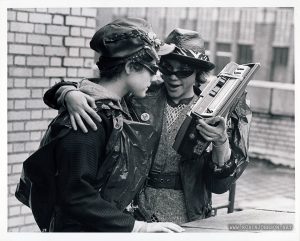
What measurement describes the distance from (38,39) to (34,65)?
0.42 feet

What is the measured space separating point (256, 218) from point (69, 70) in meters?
1.21

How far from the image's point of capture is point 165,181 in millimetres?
1717

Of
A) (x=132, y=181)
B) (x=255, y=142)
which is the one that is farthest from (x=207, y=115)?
(x=255, y=142)

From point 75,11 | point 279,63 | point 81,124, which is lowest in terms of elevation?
point 279,63

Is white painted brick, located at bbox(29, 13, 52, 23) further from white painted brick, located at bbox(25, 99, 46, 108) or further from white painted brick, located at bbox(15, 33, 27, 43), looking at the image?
white painted brick, located at bbox(25, 99, 46, 108)

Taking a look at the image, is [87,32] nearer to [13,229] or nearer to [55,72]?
[55,72]

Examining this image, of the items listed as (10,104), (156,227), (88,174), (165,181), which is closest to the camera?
(88,174)

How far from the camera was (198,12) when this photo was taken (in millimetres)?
2242

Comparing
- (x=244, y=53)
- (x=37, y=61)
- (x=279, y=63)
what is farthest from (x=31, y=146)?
(x=279, y=63)

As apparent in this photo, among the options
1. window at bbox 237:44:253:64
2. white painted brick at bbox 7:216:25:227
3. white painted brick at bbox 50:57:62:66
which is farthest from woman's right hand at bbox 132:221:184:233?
window at bbox 237:44:253:64

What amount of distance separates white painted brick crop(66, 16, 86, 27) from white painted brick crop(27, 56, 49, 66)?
22 cm

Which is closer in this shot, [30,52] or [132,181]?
[132,181]
